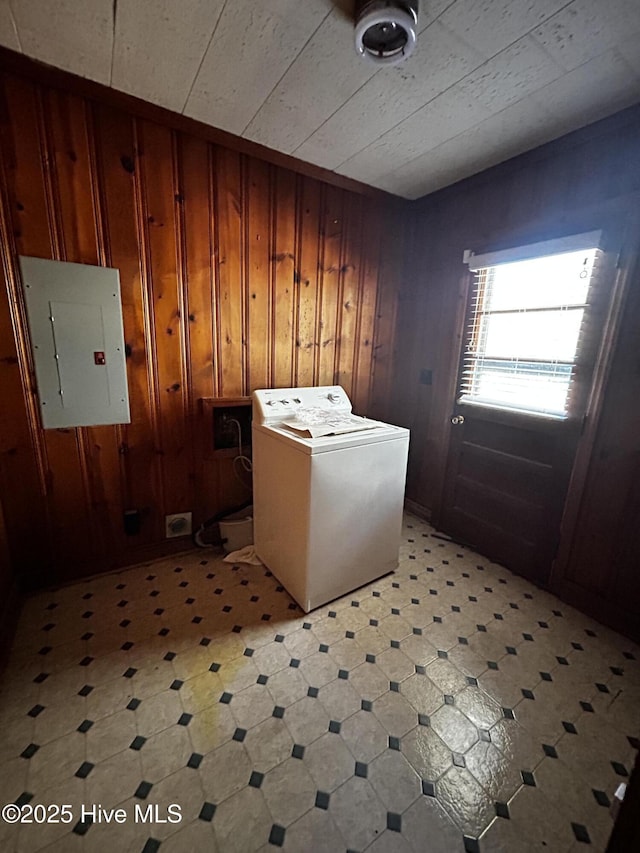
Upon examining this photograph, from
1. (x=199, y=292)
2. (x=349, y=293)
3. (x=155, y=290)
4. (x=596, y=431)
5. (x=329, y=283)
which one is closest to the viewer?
(x=596, y=431)

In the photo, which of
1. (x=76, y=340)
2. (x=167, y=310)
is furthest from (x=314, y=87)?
(x=76, y=340)

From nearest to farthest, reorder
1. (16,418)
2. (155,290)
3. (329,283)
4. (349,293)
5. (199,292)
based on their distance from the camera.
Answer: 1. (16,418)
2. (155,290)
3. (199,292)
4. (329,283)
5. (349,293)

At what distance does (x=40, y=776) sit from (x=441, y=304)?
3162mm

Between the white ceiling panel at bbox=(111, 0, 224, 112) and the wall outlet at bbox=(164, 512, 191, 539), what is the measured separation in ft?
7.41

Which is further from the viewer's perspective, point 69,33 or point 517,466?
point 517,466

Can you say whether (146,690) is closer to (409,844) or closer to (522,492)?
(409,844)

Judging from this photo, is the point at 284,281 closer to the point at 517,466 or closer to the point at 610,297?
the point at 610,297

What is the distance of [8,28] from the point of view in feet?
4.29

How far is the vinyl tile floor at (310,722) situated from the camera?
3.38 ft

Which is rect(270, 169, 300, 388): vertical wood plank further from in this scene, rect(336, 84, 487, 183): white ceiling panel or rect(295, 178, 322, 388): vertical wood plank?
rect(336, 84, 487, 183): white ceiling panel

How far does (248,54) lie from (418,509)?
2.98m

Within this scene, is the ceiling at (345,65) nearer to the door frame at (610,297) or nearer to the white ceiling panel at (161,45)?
the white ceiling panel at (161,45)

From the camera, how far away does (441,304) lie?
2.62 metres

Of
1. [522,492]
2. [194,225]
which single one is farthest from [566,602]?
[194,225]
